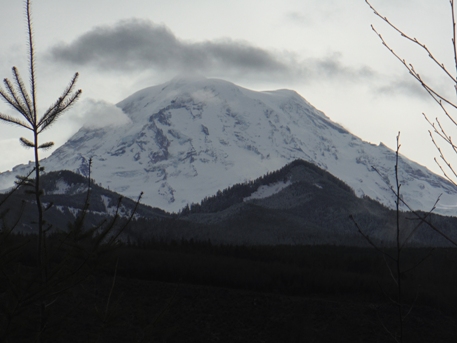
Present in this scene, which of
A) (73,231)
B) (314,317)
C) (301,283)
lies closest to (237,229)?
(301,283)

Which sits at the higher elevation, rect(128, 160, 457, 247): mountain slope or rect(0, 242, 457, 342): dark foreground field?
rect(128, 160, 457, 247): mountain slope

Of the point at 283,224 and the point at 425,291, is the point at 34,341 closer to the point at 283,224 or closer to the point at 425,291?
the point at 425,291

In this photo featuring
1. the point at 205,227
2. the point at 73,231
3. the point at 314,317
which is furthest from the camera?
the point at 205,227

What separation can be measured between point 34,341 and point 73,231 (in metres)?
1.63

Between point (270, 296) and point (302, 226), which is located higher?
point (302, 226)

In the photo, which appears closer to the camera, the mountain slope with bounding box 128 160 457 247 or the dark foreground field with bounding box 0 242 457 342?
the dark foreground field with bounding box 0 242 457 342

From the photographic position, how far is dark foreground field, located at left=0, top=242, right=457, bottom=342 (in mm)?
61500

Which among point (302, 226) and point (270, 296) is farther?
point (302, 226)

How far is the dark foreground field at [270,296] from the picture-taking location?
6150 cm

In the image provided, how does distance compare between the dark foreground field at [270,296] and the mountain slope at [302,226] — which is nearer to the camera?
the dark foreground field at [270,296]

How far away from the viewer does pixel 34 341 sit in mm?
7863

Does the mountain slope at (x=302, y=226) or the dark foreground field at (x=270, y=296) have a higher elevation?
the mountain slope at (x=302, y=226)

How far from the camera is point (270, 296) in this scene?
7062cm

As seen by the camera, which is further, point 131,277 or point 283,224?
point 283,224
